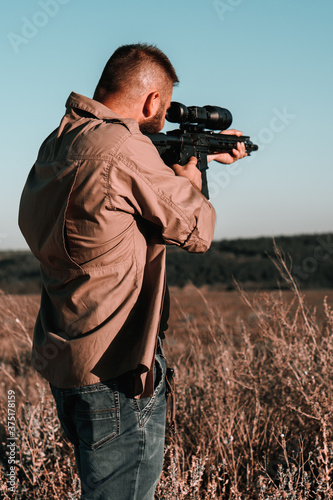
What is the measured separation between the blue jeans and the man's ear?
3.34 feet

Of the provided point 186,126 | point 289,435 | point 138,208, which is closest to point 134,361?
point 138,208

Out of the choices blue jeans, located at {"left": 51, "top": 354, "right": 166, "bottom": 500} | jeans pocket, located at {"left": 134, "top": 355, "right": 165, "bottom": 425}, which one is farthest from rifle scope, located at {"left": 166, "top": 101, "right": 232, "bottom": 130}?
blue jeans, located at {"left": 51, "top": 354, "right": 166, "bottom": 500}

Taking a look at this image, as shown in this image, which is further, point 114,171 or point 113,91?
point 113,91

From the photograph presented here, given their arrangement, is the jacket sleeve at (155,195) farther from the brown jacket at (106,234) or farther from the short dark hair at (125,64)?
the short dark hair at (125,64)

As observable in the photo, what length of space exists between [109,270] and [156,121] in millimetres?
715

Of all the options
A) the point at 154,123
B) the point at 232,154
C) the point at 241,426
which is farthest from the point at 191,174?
the point at 241,426

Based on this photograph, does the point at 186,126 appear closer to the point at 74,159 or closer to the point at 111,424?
the point at 74,159

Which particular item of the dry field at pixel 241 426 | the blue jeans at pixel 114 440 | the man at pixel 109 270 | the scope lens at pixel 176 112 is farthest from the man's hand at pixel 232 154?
the blue jeans at pixel 114 440

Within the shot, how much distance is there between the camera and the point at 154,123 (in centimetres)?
204

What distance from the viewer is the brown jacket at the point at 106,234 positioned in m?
1.62

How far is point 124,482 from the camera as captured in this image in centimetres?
168

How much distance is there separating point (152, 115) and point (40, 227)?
0.65m

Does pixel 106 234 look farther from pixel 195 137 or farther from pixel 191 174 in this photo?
pixel 195 137

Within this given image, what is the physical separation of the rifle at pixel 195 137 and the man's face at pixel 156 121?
0.06 m
